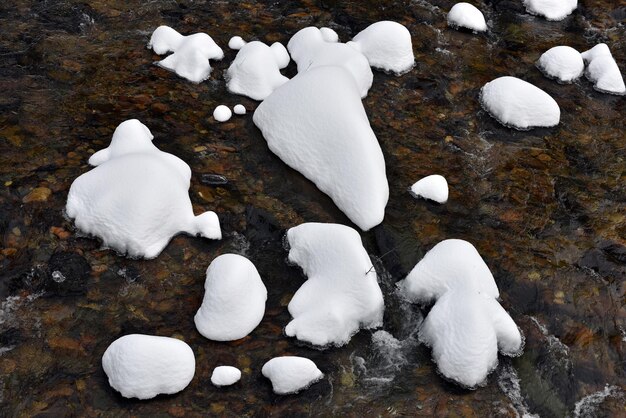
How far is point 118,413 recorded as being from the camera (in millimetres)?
4129

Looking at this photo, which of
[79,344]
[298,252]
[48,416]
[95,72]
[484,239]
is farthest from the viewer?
[95,72]

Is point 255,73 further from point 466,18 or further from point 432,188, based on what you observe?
point 466,18

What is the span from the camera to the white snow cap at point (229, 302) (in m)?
4.48

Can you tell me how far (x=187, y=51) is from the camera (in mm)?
6785

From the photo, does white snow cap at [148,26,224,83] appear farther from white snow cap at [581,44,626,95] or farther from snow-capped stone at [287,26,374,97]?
white snow cap at [581,44,626,95]

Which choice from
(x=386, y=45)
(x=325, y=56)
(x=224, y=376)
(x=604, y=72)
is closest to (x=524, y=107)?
(x=604, y=72)

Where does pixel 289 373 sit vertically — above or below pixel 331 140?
below

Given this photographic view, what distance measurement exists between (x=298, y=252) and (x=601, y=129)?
3.81 meters

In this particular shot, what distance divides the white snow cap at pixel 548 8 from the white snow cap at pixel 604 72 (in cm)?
115

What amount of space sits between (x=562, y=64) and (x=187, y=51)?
4.20 metres

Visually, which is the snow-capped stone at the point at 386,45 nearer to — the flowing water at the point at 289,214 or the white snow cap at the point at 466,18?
the flowing water at the point at 289,214

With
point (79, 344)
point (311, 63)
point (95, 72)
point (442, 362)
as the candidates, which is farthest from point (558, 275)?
point (95, 72)

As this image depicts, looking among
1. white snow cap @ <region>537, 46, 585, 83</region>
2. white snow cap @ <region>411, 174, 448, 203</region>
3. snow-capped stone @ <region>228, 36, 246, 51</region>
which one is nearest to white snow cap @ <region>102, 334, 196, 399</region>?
white snow cap @ <region>411, 174, 448, 203</region>

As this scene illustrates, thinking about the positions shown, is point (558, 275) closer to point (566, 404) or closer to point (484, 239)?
point (484, 239)
